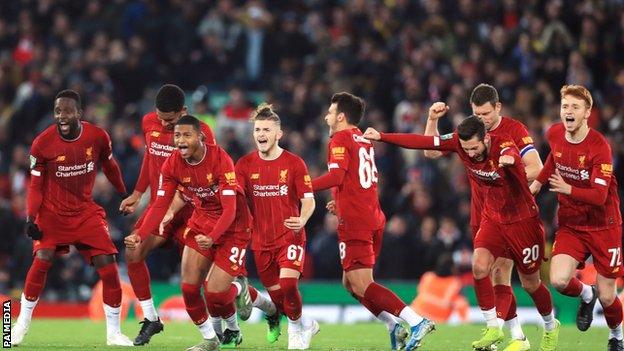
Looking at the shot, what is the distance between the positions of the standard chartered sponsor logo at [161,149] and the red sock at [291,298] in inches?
80.1

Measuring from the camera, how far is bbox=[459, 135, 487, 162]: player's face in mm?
12367

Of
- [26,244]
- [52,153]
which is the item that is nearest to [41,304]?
[26,244]

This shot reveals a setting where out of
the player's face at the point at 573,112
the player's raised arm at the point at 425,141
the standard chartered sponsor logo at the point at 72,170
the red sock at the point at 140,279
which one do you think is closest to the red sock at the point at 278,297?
the red sock at the point at 140,279

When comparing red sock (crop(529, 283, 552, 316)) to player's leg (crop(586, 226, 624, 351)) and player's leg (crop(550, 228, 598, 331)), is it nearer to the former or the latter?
player's leg (crop(550, 228, 598, 331))

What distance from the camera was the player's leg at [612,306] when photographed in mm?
12766

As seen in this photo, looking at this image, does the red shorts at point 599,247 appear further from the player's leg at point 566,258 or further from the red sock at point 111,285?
the red sock at point 111,285

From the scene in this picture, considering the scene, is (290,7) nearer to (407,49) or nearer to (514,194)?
(407,49)

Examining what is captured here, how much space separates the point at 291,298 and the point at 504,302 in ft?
6.97

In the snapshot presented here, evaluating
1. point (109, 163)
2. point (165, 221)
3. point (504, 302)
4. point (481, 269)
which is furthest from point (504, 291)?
point (109, 163)

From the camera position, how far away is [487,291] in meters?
12.8

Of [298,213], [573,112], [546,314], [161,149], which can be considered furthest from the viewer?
[161,149]

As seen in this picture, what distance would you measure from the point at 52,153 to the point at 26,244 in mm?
8755

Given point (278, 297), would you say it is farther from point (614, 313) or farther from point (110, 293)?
point (614, 313)

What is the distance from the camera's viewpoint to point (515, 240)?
12.8 m
